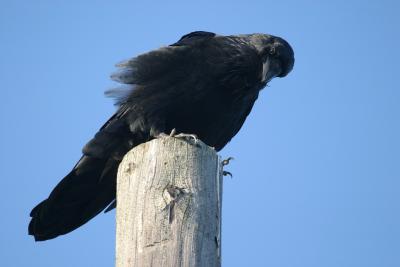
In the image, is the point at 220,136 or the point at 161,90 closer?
the point at 161,90

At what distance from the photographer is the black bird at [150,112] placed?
216 inches

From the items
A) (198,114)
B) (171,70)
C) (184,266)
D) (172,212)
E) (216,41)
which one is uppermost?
(216,41)

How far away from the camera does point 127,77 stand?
559 centimetres

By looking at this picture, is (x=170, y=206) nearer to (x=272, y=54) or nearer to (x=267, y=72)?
(x=267, y=72)

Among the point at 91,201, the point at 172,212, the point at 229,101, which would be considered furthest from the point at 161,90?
the point at 172,212

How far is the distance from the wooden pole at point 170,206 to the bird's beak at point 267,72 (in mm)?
2939

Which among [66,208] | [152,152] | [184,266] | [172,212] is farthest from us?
[66,208]

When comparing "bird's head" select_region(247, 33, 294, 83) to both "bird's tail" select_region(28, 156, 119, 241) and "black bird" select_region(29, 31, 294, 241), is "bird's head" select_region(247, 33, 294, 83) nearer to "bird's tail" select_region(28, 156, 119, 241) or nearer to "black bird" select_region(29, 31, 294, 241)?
"black bird" select_region(29, 31, 294, 241)

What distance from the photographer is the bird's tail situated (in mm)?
5305

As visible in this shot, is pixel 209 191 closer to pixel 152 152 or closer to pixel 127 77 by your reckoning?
pixel 152 152

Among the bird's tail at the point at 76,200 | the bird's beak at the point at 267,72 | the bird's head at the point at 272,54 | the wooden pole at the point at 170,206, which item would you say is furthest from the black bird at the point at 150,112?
the wooden pole at the point at 170,206

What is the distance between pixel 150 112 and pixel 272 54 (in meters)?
1.52

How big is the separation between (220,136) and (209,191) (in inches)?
123

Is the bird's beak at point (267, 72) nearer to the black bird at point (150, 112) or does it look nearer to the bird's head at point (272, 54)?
the bird's head at point (272, 54)
